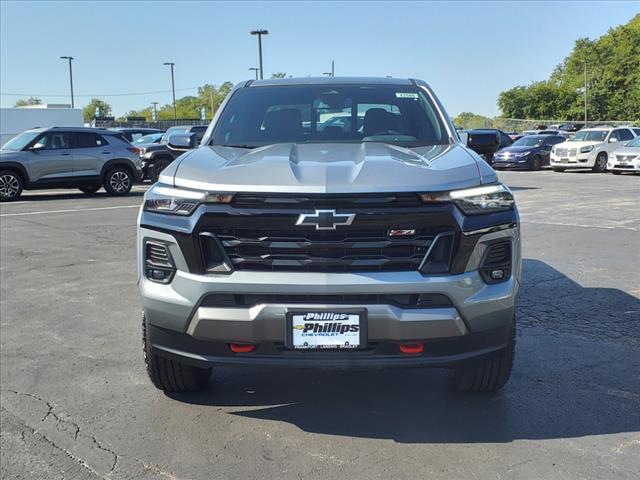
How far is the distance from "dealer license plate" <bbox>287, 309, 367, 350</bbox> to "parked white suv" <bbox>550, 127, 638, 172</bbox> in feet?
77.7

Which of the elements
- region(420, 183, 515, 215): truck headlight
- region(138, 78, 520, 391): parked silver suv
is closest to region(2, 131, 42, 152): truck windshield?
region(138, 78, 520, 391): parked silver suv

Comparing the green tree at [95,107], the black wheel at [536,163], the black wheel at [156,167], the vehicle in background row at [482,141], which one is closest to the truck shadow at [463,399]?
the vehicle in background row at [482,141]

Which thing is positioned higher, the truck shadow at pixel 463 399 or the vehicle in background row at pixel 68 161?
the vehicle in background row at pixel 68 161

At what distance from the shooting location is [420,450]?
3236 mm

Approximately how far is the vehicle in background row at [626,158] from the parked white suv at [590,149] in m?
1.10

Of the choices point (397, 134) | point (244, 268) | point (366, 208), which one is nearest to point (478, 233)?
point (366, 208)

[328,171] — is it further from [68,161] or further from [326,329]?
[68,161]

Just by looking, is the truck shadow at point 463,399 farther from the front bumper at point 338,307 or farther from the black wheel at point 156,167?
the black wheel at point 156,167

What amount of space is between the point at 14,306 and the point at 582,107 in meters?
78.9

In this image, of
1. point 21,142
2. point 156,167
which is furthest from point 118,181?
point 21,142

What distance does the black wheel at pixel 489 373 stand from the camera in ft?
11.6

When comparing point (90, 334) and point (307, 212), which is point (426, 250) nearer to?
point (307, 212)

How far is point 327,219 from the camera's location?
301cm

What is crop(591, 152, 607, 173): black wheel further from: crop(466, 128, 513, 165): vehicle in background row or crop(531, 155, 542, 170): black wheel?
crop(466, 128, 513, 165): vehicle in background row
